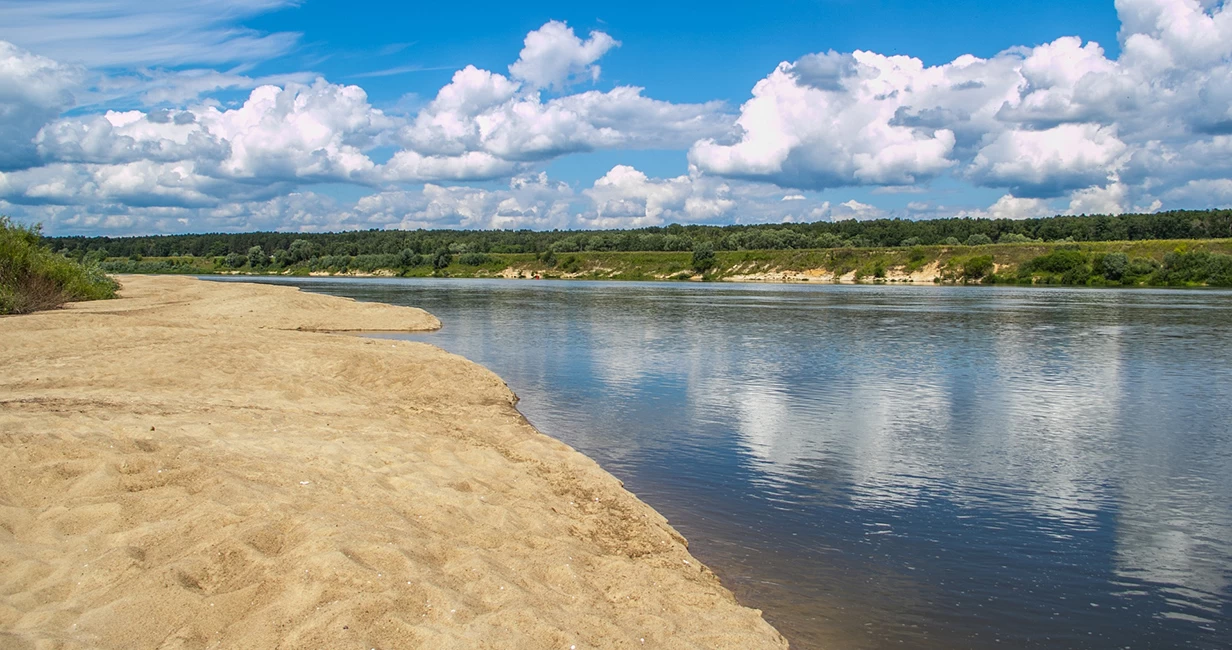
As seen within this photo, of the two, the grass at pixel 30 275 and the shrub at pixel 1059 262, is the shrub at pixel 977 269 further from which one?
the grass at pixel 30 275

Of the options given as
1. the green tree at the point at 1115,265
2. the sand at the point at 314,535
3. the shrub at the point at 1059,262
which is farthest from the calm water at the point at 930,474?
the shrub at the point at 1059,262

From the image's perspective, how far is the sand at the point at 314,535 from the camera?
6082 mm

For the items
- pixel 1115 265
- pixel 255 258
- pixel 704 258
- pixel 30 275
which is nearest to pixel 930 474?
pixel 30 275

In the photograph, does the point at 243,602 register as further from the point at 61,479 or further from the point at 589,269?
the point at 589,269

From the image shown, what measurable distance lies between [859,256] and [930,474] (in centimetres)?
12398

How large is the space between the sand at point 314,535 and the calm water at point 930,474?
132 cm

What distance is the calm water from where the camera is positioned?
8.28 m

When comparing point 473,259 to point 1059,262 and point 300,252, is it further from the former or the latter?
point 1059,262

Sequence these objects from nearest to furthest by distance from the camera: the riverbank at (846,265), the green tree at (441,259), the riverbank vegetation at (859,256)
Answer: the riverbank at (846,265) < the riverbank vegetation at (859,256) < the green tree at (441,259)

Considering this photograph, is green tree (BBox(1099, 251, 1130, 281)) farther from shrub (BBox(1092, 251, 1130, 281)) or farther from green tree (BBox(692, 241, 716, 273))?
green tree (BBox(692, 241, 716, 273))

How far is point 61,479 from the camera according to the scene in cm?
829

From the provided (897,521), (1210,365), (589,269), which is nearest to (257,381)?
(897,521)

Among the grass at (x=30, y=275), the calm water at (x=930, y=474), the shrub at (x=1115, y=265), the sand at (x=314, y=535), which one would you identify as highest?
the shrub at (x=1115, y=265)

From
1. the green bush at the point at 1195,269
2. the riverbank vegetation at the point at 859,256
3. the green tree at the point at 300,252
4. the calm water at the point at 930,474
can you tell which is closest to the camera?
the calm water at the point at 930,474
